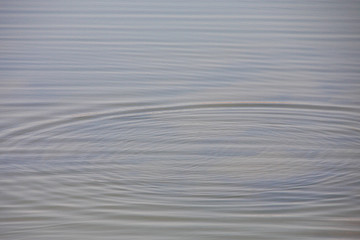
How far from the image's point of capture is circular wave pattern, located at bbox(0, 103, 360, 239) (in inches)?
42.3

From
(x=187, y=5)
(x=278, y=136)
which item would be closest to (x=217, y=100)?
(x=278, y=136)

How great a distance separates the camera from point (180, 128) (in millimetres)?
1433

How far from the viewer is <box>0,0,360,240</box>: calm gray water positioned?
1087 millimetres

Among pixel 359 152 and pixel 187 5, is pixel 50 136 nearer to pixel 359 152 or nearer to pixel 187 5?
pixel 359 152

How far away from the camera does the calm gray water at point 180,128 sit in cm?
109

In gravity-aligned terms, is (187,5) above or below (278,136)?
above

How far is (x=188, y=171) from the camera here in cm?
124

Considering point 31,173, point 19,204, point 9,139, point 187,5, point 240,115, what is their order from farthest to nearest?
point 187,5 < point 240,115 < point 9,139 < point 31,173 < point 19,204

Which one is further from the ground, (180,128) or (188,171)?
(180,128)

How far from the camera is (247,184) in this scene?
1186 mm

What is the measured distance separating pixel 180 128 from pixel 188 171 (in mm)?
213

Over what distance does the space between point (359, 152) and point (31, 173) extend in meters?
0.71

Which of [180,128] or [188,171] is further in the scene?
[180,128]

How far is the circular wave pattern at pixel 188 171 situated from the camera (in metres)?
1.07
